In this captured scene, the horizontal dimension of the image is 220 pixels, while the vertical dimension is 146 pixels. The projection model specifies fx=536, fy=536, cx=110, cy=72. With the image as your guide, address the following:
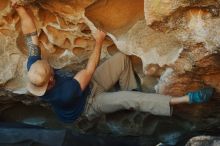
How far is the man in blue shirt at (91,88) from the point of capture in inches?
101

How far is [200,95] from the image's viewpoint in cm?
252

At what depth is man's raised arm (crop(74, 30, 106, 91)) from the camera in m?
2.62

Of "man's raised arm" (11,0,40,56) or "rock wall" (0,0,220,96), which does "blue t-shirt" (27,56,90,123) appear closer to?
"man's raised arm" (11,0,40,56)

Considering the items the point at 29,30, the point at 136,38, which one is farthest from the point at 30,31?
the point at 136,38

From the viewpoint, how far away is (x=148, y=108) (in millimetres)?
2684

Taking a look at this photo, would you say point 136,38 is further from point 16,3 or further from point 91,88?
point 16,3

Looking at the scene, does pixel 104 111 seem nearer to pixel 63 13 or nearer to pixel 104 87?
pixel 104 87

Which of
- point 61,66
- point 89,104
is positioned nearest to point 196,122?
point 89,104

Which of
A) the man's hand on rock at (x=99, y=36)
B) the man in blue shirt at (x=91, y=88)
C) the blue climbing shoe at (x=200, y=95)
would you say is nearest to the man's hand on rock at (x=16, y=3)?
the man in blue shirt at (x=91, y=88)

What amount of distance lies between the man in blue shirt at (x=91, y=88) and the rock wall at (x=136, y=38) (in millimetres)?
73

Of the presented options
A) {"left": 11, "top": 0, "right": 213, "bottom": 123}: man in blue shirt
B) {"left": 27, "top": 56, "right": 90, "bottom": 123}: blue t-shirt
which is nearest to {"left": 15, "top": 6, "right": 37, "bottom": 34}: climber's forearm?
{"left": 11, "top": 0, "right": 213, "bottom": 123}: man in blue shirt

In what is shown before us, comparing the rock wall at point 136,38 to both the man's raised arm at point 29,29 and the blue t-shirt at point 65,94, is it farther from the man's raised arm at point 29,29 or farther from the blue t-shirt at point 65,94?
the blue t-shirt at point 65,94

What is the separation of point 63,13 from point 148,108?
0.65 meters

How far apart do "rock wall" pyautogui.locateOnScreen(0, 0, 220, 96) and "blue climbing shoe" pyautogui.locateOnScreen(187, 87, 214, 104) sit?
1.9 inches
